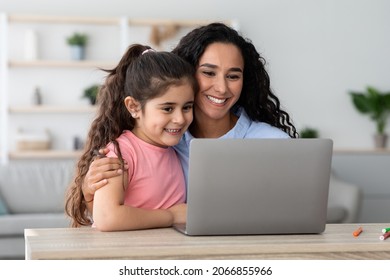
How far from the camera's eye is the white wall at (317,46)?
6840 millimetres

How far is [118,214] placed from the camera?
1898 mm

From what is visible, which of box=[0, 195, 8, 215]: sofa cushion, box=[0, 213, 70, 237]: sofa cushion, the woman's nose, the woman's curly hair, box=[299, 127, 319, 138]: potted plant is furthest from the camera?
box=[299, 127, 319, 138]: potted plant

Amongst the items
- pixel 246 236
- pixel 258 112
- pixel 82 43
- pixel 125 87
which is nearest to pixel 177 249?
pixel 246 236

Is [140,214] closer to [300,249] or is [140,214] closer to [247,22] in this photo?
[300,249]

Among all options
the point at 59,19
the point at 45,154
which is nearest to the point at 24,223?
the point at 45,154

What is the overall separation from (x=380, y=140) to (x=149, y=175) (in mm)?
5233

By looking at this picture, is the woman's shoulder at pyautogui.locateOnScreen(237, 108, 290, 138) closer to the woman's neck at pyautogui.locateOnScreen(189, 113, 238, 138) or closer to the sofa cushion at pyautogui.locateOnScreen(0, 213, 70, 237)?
the woman's neck at pyautogui.locateOnScreen(189, 113, 238, 138)

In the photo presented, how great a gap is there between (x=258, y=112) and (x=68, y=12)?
4.39m

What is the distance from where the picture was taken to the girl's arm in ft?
6.24

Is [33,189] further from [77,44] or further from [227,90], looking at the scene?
[227,90]

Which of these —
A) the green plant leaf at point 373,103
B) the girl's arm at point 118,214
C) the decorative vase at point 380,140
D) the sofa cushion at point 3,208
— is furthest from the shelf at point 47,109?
the girl's arm at point 118,214

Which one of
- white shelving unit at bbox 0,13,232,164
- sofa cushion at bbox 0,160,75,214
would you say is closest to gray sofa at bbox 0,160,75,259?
sofa cushion at bbox 0,160,75,214

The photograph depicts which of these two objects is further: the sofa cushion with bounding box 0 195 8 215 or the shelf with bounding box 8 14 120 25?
the shelf with bounding box 8 14 120 25

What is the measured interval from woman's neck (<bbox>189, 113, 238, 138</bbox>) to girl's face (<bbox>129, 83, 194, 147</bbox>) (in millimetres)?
313
